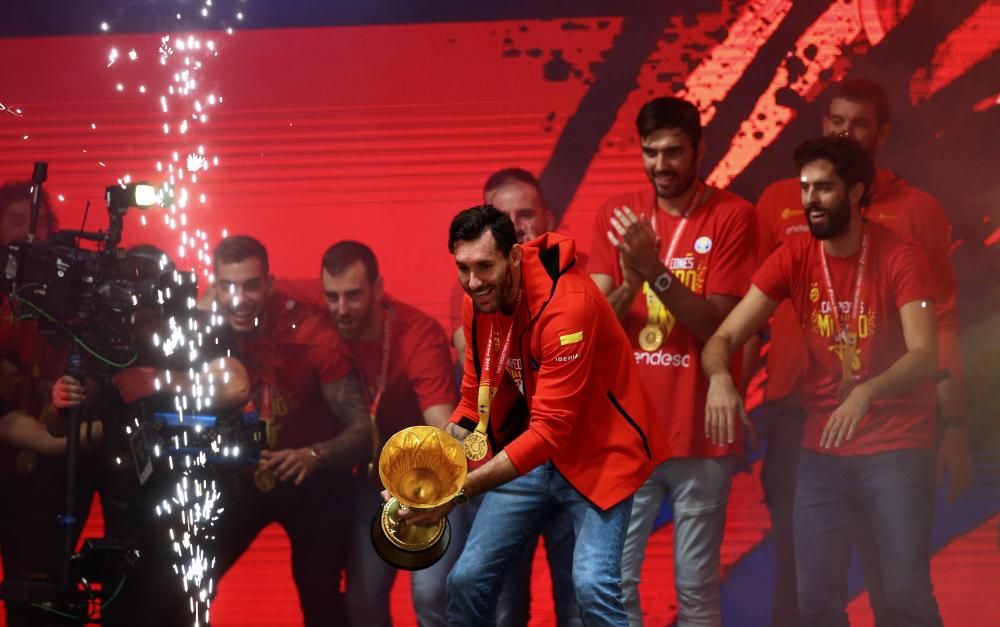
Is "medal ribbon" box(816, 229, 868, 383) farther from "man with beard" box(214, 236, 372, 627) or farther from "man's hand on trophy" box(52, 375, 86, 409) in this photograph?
"man's hand on trophy" box(52, 375, 86, 409)

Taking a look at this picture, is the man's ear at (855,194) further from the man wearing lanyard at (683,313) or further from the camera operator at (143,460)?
the camera operator at (143,460)

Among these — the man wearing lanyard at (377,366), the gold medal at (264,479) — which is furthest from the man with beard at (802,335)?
the gold medal at (264,479)

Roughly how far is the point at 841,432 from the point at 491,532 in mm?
1835

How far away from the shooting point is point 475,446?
3852 mm

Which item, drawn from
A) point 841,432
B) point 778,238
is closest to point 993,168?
point 778,238

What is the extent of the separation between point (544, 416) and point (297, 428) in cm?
198

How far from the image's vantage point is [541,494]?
13.0 feet

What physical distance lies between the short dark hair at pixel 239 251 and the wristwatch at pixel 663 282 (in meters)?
1.82

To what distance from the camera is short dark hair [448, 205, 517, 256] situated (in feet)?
12.4

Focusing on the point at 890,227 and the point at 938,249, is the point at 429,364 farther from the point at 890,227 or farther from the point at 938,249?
the point at 938,249

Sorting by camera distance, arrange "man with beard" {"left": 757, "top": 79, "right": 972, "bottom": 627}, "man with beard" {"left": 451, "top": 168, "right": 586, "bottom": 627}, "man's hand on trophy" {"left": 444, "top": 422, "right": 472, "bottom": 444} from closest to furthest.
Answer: "man's hand on trophy" {"left": 444, "top": 422, "right": 472, "bottom": 444}
"man with beard" {"left": 757, "top": 79, "right": 972, "bottom": 627}
"man with beard" {"left": 451, "top": 168, "right": 586, "bottom": 627}

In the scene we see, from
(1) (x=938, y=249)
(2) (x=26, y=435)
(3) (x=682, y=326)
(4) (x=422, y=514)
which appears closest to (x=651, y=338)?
(3) (x=682, y=326)

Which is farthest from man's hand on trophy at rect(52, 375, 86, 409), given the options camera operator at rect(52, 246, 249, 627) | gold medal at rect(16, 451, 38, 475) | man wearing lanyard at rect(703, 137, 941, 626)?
man wearing lanyard at rect(703, 137, 941, 626)

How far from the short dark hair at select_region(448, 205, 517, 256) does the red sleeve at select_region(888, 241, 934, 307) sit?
2.07 metres
